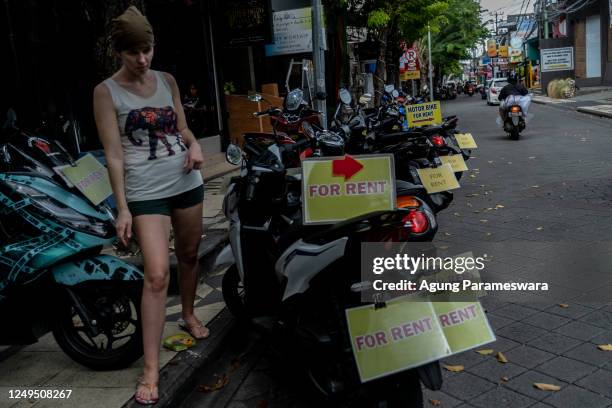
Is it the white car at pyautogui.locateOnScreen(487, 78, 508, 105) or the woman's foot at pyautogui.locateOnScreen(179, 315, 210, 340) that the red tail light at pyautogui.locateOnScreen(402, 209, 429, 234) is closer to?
the woman's foot at pyautogui.locateOnScreen(179, 315, 210, 340)

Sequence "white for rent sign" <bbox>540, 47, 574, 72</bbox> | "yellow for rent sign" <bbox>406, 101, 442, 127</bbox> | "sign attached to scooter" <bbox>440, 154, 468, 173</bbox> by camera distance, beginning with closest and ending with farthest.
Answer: "sign attached to scooter" <bbox>440, 154, 468, 173</bbox> → "yellow for rent sign" <bbox>406, 101, 442, 127</bbox> → "white for rent sign" <bbox>540, 47, 574, 72</bbox>

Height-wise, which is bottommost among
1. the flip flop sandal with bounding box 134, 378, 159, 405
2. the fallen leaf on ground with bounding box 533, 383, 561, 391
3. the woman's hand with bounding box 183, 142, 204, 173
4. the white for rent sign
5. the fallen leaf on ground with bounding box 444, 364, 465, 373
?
the fallen leaf on ground with bounding box 444, 364, 465, 373

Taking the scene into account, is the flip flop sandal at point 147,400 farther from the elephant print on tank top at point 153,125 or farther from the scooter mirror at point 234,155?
the scooter mirror at point 234,155

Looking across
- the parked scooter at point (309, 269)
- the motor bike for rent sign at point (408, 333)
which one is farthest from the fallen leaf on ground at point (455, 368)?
the motor bike for rent sign at point (408, 333)

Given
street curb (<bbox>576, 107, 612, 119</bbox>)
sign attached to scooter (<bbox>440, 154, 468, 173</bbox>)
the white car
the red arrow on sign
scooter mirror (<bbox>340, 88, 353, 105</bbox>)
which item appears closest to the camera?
the red arrow on sign

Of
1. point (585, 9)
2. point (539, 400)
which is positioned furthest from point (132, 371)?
point (585, 9)

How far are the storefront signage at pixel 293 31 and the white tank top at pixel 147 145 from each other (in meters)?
11.9

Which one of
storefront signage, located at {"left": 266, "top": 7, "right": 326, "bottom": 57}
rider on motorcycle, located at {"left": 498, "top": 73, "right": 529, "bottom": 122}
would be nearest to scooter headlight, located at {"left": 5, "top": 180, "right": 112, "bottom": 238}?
storefront signage, located at {"left": 266, "top": 7, "right": 326, "bottom": 57}

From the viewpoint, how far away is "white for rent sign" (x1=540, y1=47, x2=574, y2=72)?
121 ft

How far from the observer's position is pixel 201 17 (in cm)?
1284

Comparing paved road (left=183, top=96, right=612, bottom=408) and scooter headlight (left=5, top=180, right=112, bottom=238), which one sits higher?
scooter headlight (left=5, top=180, right=112, bottom=238)

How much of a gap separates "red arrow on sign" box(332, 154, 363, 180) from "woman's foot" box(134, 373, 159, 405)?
4.64 feet

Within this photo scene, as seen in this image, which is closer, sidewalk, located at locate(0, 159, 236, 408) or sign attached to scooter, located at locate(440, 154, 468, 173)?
sidewalk, located at locate(0, 159, 236, 408)

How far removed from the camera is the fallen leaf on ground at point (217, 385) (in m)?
3.41
